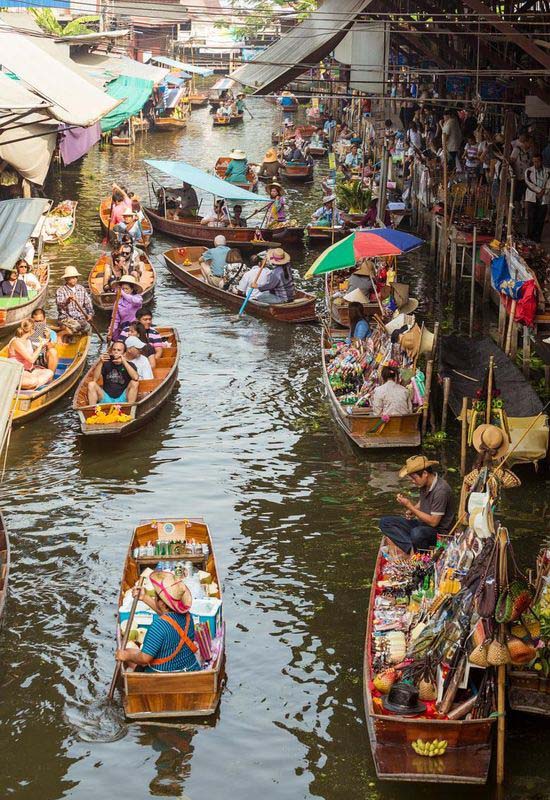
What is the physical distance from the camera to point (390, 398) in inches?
546

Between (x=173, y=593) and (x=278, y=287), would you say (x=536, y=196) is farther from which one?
(x=173, y=593)

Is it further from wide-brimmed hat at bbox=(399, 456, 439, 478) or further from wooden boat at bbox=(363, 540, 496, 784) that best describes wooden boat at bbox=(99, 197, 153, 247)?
wooden boat at bbox=(363, 540, 496, 784)

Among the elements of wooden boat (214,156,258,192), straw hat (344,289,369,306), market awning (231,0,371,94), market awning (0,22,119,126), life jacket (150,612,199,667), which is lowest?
life jacket (150,612,199,667)

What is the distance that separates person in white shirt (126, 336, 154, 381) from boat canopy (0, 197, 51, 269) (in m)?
3.63

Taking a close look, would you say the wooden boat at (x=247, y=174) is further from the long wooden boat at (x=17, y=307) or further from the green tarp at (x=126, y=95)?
the long wooden boat at (x=17, y=307)

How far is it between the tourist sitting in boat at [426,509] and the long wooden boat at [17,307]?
9.99m

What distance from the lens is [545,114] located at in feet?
63.3

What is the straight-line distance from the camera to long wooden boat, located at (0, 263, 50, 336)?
1842 centimetres

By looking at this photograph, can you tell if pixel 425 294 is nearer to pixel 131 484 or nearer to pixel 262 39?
pixel 131 484

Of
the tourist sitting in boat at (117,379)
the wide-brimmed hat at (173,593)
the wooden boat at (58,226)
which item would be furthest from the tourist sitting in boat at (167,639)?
the wooden boat at (58,226)

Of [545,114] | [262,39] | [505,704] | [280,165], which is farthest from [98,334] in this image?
[262,39]

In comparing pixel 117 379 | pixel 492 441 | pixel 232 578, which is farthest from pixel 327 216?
pixel 492 441

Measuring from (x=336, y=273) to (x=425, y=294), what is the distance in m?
2.48

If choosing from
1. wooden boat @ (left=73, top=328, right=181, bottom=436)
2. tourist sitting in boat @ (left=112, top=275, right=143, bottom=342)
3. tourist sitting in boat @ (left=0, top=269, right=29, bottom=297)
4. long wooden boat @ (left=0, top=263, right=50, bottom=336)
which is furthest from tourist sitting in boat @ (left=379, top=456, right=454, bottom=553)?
tourist sitting in boat @ (left=0, top=269, right=29, bottom=297)
